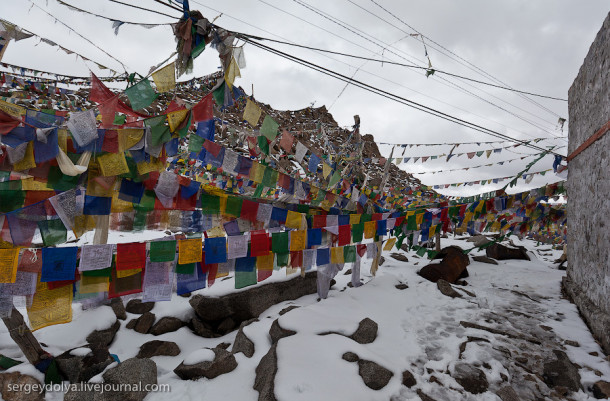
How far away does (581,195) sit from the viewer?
241 inches

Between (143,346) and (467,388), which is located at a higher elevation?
(467,388)

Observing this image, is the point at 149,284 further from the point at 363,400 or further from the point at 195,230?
the point at 363,400

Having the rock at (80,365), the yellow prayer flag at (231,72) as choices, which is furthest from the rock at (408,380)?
the yellow prayer flag at (231,72)

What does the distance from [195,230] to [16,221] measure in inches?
106

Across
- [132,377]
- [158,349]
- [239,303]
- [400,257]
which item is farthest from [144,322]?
[400,257]

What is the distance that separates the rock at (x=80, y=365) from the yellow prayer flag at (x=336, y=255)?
4.71 m

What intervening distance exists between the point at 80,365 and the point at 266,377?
348 cm

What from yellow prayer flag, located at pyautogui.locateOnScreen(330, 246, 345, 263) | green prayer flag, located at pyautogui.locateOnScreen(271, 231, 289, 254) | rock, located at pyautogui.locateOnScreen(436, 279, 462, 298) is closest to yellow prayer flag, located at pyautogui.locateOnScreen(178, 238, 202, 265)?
green prayer flag, located at pyautogui.locateOnScreen(271, 231, 289, 254)

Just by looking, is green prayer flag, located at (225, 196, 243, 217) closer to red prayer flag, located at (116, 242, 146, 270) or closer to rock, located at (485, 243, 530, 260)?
red prayer flag, located at (116, 242, 146, 270)

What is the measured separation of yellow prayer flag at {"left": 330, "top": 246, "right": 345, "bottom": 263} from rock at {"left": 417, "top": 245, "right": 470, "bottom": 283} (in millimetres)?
4056

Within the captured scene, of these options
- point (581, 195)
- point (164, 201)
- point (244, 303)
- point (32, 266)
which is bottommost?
point (244, 303)

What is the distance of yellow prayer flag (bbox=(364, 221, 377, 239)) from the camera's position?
6.77 m

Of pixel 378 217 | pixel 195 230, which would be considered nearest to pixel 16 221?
pixel 195 230

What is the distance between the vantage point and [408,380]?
4.38m
